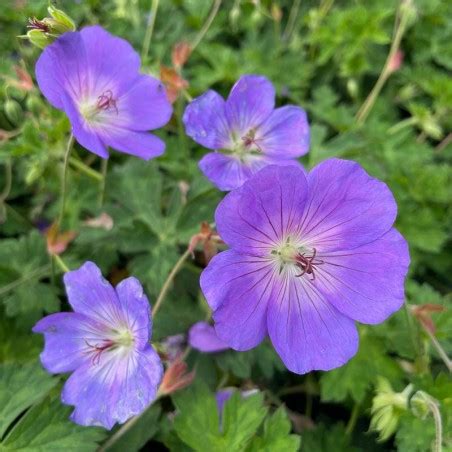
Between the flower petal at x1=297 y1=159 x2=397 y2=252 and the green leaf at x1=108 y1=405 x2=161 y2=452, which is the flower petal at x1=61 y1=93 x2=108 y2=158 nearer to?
the flower petal at x1=297 y1=159 x2=397 y2=252

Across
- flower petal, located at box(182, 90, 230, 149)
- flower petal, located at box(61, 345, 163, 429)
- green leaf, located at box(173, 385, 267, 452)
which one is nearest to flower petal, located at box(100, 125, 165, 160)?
flower petal, located at box(182, 90, 230, 149)

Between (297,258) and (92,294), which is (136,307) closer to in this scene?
(92,294)

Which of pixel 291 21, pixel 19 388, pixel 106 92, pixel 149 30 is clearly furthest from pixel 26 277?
pixel 291 21

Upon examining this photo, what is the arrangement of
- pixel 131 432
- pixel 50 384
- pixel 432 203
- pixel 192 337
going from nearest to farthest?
1. pixel 50 384
2. pixel 131 432
3. pixel 192 337
4. pixel 432 203

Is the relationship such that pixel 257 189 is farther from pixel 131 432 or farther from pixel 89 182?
pixel 89 182

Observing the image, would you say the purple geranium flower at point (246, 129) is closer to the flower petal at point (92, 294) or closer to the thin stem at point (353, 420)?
the flower petal at point (92, 294)

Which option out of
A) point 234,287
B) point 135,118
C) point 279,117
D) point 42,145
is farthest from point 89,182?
point 234,287
